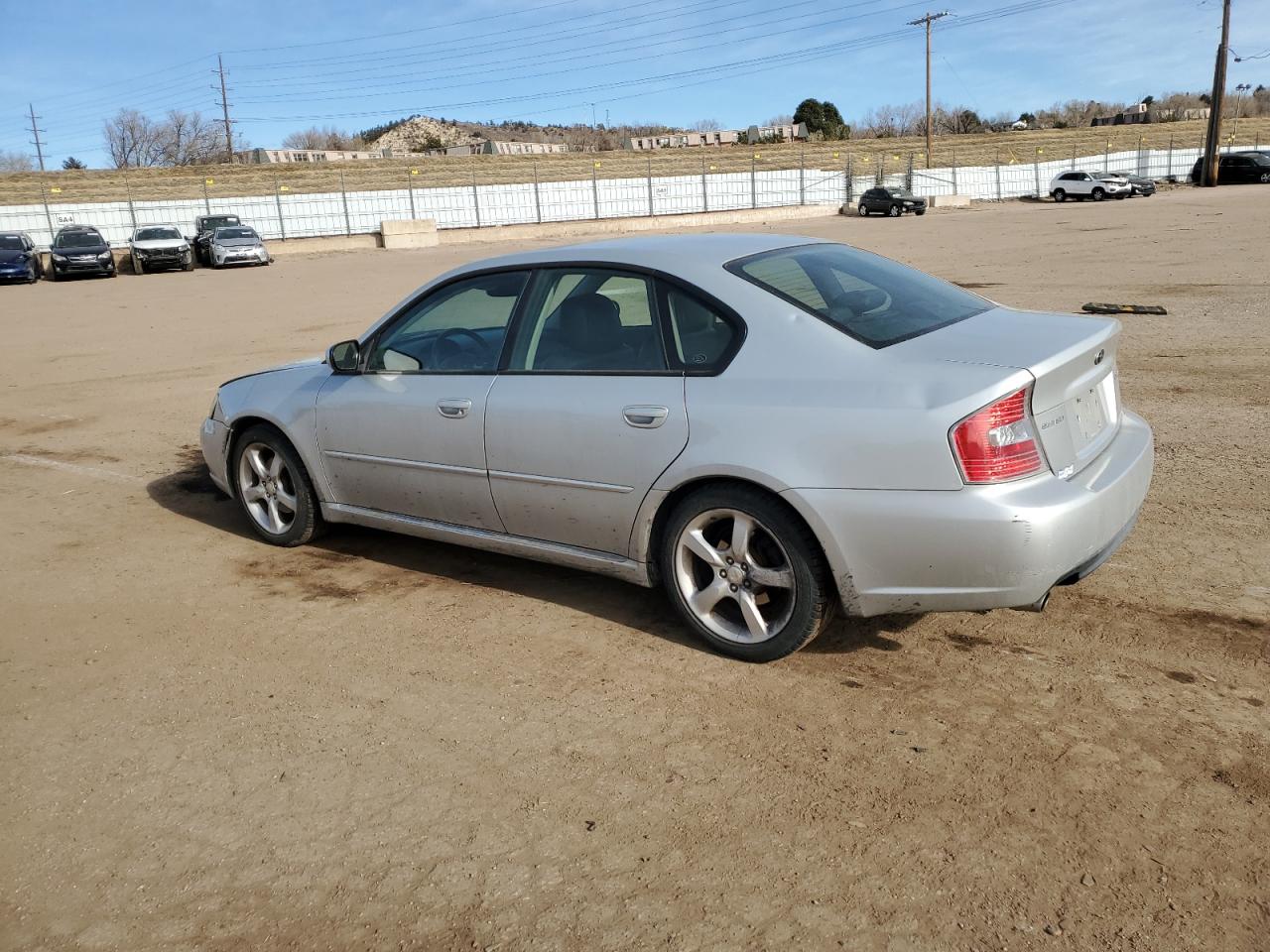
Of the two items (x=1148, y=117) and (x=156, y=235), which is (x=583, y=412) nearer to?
(x=156, y=235)

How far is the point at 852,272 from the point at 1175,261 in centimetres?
1522

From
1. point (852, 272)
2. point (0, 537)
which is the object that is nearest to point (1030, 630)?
point (852, 272)

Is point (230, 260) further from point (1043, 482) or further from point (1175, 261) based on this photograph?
point (1043, 482)

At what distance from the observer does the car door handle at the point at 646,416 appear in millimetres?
3934

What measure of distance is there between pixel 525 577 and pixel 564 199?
4403 cm

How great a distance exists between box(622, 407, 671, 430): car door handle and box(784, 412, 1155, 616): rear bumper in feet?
1.96

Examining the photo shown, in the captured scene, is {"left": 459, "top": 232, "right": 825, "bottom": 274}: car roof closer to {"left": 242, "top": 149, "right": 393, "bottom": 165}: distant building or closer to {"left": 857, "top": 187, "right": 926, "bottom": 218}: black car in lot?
{"left": 857, "top": 187, "right": 926, "bottom": 218}: black car in lot

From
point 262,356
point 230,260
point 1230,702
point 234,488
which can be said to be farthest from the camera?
point 230,260

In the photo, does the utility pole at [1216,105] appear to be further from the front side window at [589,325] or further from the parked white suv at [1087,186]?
the front side window at [589,325]

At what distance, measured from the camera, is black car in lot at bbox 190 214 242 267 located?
115ft

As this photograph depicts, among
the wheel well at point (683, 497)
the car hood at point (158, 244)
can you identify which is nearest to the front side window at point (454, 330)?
the wheel well at point (683, 497)

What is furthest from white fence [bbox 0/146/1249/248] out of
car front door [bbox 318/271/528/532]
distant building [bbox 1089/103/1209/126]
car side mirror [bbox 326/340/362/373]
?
distant building [bbox 1089/103/1209/126]

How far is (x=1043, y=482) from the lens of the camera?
345 centimetres

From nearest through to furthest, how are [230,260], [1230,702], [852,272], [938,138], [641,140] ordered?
→ 1. [1230,702]
2. [852,272]
3. [230,260]
4. [938,138]
5. [641,140]
